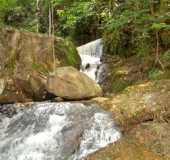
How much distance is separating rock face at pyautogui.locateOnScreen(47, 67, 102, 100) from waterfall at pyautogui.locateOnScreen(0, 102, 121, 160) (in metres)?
1.01

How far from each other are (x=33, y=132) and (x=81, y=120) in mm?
1033

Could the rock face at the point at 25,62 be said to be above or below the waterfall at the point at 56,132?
above

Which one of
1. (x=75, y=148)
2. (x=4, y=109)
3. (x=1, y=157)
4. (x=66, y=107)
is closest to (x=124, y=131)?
(x=75, y=148)

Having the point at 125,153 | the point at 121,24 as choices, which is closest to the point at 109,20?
the point at 121,24

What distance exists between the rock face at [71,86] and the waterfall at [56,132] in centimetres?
101

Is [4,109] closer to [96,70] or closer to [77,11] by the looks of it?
[96,70]

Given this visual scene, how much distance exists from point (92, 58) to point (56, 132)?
5936 millimetres

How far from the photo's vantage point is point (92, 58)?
13781 mm

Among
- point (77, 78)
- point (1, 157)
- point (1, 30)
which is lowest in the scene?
point (1, 157)

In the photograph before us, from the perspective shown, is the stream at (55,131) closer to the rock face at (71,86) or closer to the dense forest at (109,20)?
the rock face at (71,86)

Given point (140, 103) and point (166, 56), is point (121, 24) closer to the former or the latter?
point (166, 56)

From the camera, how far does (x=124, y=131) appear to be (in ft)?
25.7

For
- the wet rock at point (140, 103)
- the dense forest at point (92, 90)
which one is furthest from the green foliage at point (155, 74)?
the wet rock at point (140, 103)

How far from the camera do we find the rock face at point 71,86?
10.2 m
